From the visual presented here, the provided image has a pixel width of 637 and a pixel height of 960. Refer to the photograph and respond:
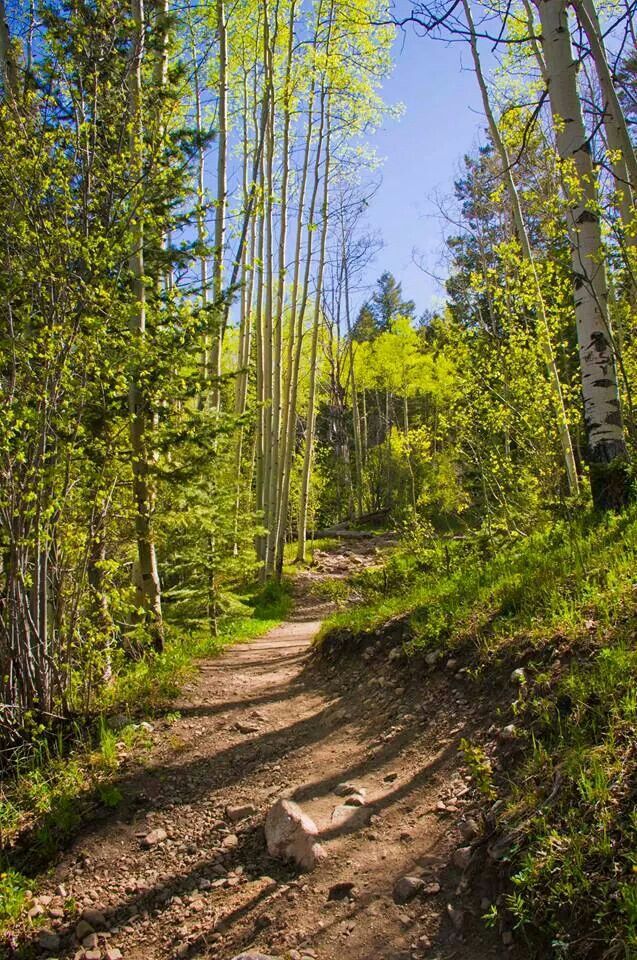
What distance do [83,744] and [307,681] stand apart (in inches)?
78.4

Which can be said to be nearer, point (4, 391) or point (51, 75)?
point (4, 391)

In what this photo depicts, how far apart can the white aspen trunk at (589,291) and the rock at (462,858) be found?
9.93 feet

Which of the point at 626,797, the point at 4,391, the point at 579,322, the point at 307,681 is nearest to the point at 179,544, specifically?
the point at 307,681

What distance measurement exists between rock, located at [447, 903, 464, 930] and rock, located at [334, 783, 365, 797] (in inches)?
37.2

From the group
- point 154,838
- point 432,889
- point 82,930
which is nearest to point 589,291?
point 432,889

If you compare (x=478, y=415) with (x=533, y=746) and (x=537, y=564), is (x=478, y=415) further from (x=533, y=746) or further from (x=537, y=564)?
(x=533, y=746)

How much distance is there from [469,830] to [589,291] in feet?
13.1

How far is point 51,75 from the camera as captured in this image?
372cm

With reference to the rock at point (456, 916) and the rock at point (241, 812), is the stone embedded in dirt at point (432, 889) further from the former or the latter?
the rock at point (241, 812)

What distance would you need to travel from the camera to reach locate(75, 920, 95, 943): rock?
240 centimetres

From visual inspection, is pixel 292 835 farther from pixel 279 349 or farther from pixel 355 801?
pixel 279 349

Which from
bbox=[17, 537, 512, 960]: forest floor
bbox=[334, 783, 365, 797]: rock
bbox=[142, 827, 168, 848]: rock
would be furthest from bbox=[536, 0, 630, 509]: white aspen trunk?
bbox=[142, 827, 168, 848]: rock

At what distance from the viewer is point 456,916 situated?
1.90m

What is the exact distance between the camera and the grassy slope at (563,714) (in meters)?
1.66
